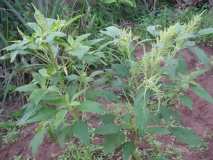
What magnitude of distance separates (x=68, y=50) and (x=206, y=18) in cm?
286

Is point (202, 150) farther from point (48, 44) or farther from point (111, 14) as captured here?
point (111, 14)

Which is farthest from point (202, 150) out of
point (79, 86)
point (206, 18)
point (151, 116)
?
point (206, 18)

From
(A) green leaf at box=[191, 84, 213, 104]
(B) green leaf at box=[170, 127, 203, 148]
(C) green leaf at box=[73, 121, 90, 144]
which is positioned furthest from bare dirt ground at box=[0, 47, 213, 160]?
(C) green leaf at box=[73, 121, 90, 144]

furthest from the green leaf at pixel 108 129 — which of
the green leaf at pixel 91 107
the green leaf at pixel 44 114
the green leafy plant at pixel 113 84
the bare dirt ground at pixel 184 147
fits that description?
the bare dirt ground at pixel 184 147

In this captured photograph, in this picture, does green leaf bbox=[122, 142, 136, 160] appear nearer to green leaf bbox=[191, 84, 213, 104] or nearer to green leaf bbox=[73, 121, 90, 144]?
green leaf bbox=[73, 121, 90, 144]

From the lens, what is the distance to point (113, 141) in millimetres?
2510

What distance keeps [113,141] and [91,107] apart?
9.6 inches

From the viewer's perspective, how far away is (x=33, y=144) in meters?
2.60

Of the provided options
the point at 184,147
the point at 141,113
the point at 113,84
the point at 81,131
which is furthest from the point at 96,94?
the point at 184,147

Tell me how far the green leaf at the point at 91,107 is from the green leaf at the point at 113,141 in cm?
19

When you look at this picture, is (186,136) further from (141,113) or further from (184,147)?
(184,147)

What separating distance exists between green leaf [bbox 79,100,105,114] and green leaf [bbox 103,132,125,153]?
0.19 metres

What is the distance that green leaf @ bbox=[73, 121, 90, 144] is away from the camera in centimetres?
241

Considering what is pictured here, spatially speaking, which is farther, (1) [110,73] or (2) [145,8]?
(2) [145,8]
